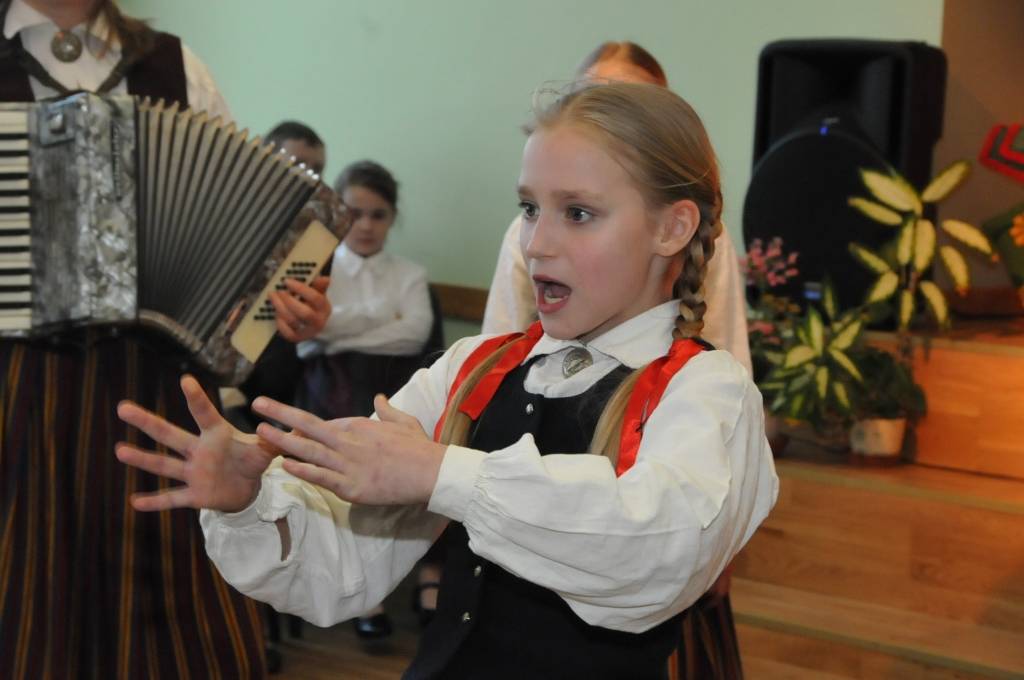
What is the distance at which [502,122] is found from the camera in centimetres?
398

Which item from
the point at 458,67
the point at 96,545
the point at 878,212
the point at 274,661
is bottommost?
the point at 274,661

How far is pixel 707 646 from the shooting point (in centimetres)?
165

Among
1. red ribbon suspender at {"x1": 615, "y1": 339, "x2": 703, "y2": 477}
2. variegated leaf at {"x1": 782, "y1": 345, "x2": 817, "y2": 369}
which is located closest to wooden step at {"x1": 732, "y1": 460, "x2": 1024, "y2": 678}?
variegated leaf at {"x1": 782, "y1": 345, "x2": 817, "y2": 369}

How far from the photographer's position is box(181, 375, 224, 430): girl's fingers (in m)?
1.04

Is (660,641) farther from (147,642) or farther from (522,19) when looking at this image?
(522,19)

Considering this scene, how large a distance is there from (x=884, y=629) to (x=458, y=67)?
224 cm

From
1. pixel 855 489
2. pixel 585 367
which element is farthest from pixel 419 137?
pixel 585 367

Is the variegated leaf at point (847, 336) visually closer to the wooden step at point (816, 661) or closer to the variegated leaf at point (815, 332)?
the variegated leaf at point (815, 332)

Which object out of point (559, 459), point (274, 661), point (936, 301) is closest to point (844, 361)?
point (936, 301)

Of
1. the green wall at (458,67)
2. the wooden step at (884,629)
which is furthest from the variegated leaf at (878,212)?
the wooden step at (884,629)

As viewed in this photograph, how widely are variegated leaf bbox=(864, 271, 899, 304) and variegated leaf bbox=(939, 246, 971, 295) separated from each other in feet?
0.42

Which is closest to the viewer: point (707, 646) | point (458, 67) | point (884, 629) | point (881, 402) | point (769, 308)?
point (707, 646)

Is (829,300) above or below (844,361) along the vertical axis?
above

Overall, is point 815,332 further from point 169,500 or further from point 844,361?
point 169,500
